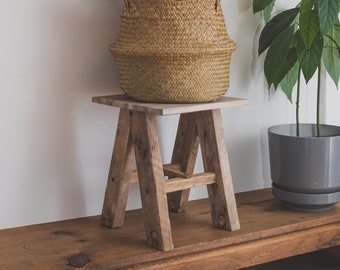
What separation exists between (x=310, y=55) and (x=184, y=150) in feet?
1.40

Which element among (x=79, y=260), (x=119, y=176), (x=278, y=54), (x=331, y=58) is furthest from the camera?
(x=331, y=58)

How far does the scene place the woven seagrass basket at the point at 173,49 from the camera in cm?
148

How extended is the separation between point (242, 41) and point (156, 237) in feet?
2.43

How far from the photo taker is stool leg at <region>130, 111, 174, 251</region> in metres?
1.49

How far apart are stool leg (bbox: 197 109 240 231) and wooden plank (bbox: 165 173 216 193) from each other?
0.02 meters

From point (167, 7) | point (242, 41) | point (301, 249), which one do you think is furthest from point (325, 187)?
point (167, 7)

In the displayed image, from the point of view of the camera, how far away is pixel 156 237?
4.94 ft

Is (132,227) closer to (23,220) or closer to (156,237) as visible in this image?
(156,237)

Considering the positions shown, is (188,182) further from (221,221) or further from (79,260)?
(79,260)

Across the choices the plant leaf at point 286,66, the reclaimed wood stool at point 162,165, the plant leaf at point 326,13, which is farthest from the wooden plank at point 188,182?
the plant leaf at point 326,13

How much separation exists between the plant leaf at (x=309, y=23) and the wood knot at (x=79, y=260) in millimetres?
762

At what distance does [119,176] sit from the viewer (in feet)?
5.41

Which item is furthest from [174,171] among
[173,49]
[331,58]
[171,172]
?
[331,58]

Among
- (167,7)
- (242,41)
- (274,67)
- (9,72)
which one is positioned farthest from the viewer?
(242,41)
